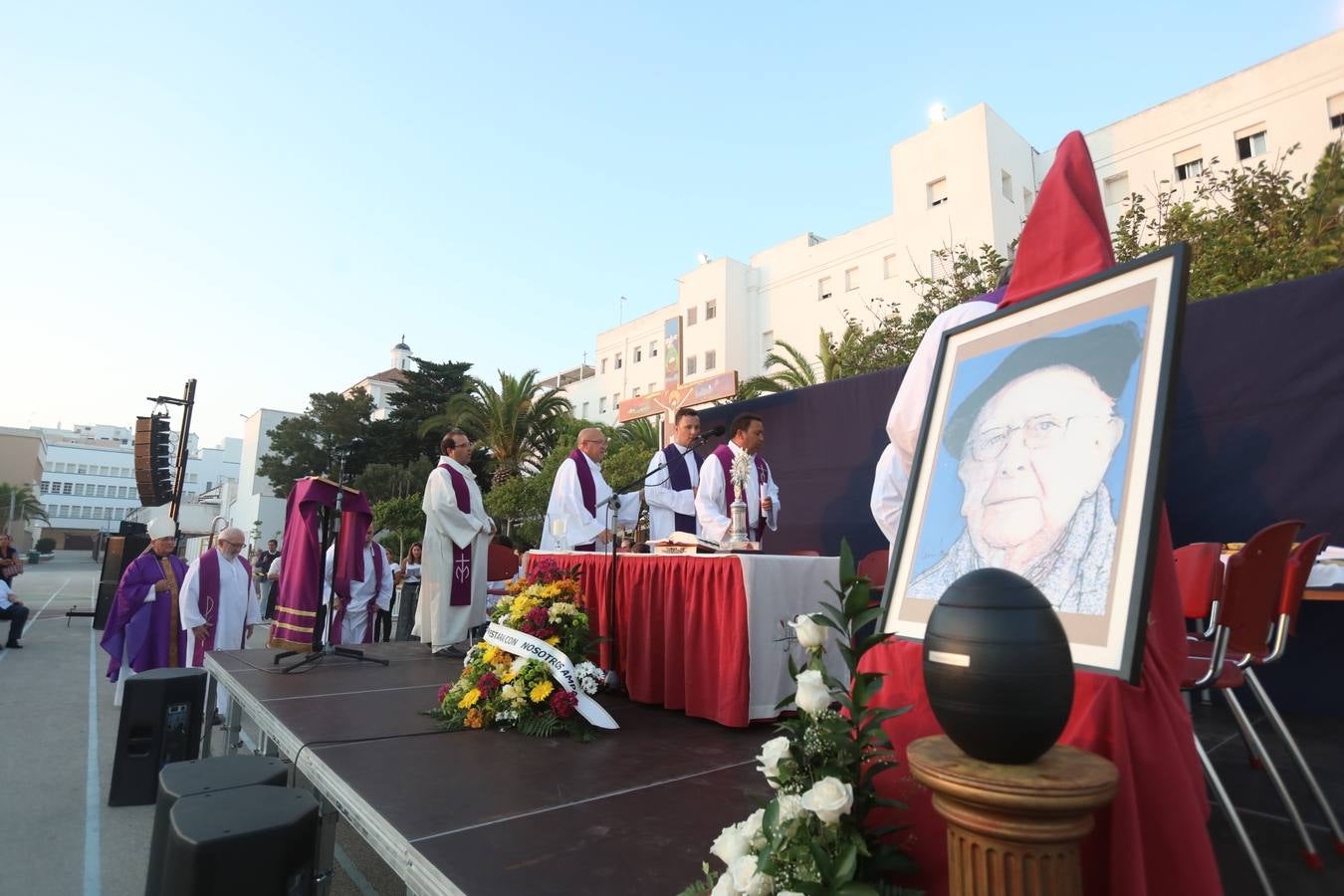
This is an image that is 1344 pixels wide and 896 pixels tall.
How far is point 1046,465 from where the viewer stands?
4.76 feet

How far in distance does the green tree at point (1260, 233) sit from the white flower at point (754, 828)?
881 cm

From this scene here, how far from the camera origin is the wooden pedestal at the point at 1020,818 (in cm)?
94

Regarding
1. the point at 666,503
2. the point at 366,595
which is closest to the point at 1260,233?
the point at 666,503

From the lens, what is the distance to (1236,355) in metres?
4.61

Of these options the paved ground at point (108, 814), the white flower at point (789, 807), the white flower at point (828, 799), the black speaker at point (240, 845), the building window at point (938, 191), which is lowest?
the paved ground at point (108, 814)

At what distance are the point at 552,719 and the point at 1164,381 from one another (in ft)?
9.97

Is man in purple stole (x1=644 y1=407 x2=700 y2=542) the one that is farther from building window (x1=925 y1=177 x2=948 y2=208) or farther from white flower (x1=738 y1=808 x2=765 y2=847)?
building window (x1=925 y1=177 x2=948 y2=208)

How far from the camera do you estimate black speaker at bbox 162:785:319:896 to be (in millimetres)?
1989

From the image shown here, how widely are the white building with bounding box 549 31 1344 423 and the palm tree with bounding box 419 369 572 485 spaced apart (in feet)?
26.4

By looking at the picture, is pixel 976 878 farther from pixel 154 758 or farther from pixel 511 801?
pixel 154 758

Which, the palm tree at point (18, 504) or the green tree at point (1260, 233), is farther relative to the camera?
the palm tree at point (18, 504)

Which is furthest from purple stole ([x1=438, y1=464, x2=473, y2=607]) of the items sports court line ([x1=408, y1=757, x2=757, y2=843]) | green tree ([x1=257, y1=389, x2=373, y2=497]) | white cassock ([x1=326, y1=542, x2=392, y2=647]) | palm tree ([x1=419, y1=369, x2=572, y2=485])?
green tree ([x1=257, y1=389, x2=373, y2=497])

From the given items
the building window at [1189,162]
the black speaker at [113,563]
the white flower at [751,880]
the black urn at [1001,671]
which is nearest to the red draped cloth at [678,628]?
the white flower at [751,880]

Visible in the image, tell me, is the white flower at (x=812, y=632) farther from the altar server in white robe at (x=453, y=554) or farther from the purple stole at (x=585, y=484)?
Answer: the altar server in white robe at (x=453, y=554)
